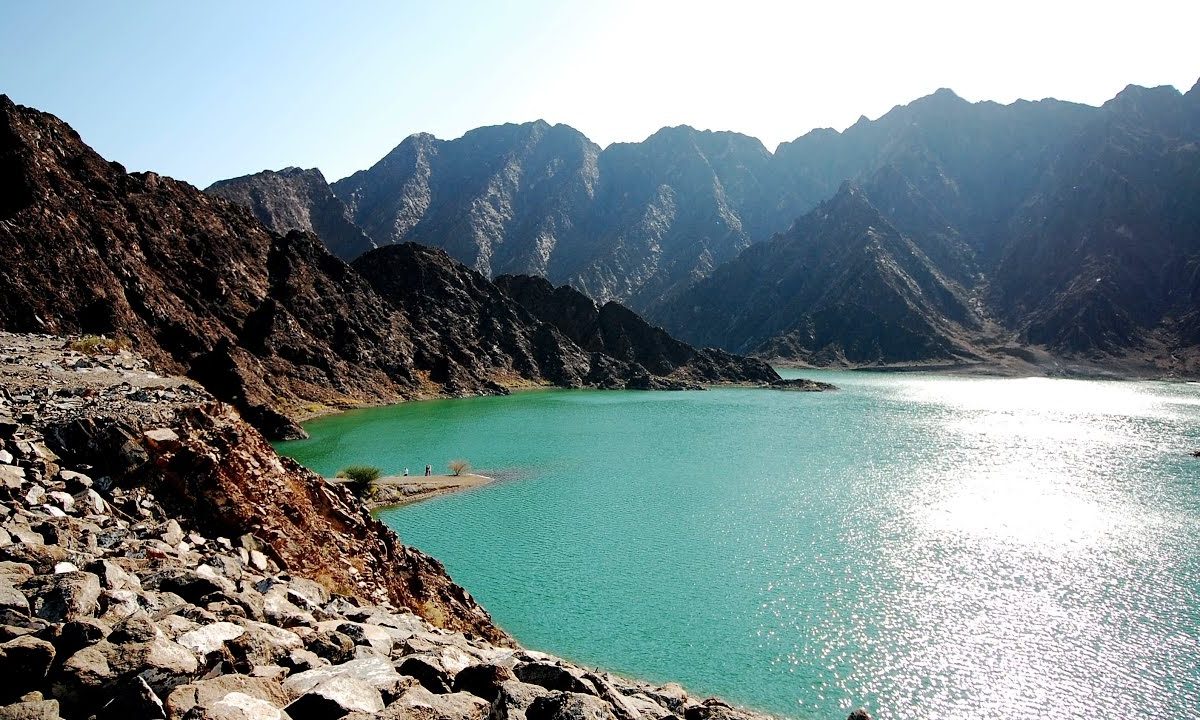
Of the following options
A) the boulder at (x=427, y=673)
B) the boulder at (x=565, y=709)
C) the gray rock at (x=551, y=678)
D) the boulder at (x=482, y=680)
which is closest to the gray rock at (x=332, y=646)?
the boulder at (x=427, y=673)

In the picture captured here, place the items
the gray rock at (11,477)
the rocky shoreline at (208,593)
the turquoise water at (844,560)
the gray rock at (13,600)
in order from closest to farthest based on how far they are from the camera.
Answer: the rocky shoreline at (208,593) → the gray rock at (13,600) → the gray rock at (11,477) → the turquoise water at (844,560)

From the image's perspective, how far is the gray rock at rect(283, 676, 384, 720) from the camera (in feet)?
26.4

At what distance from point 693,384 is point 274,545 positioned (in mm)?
161894

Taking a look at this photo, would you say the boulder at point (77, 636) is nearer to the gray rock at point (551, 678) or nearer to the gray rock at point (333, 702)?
the gray rock at point (333, 702)

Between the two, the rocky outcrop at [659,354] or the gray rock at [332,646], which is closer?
the gray rock at [332,646]

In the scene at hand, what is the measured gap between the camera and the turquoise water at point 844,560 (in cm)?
2436

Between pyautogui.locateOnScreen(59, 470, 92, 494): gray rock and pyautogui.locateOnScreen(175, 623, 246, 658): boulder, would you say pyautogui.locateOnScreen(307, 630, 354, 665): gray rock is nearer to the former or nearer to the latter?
pyautogui.locateOnScreen(175, 623, 246, 658): boulder

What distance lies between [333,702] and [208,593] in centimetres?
472

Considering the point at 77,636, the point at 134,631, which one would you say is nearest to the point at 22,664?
the point at 77,636

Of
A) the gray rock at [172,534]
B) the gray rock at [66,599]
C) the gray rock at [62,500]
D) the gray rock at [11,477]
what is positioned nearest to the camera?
the gray rock at [66,599]

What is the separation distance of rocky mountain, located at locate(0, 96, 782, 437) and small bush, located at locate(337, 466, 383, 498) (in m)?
32.6

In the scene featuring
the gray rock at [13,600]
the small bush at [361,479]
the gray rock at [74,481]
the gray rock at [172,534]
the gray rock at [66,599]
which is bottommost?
the small bush at [361,479]

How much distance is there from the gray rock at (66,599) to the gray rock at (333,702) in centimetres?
312

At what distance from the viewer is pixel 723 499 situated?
168 ft
